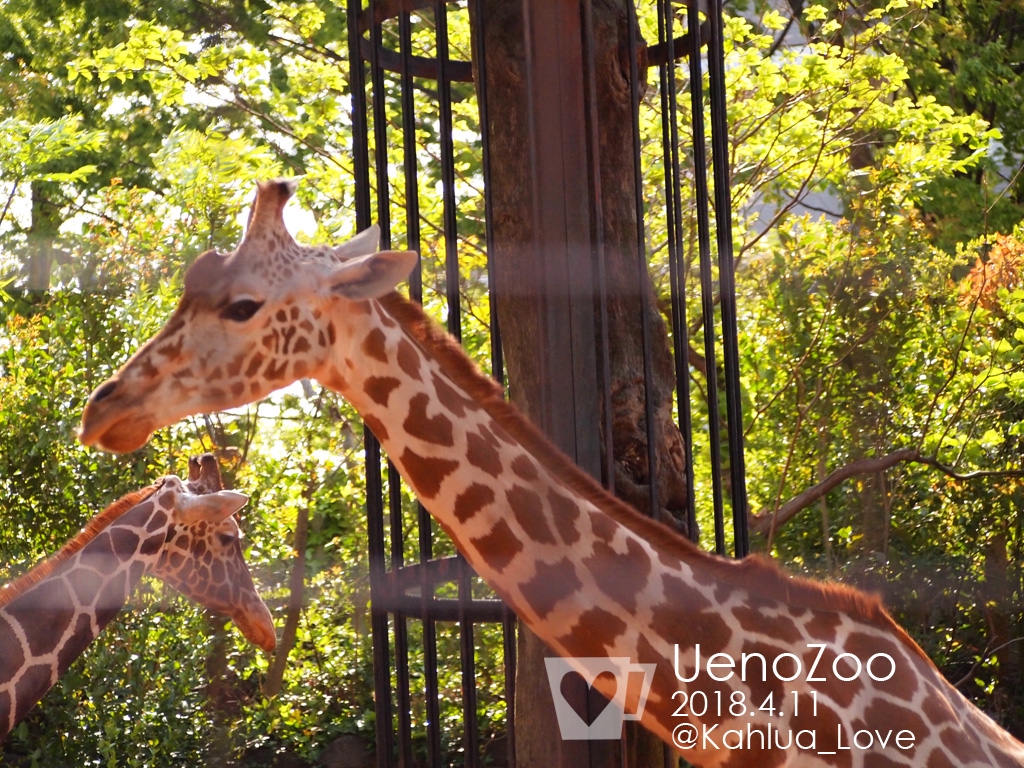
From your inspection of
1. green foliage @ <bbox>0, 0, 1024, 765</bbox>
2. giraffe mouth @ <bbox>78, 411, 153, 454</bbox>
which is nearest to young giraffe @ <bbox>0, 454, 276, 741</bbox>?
green foliage @ <bbox>0, 0, 1024, 765</bbox>

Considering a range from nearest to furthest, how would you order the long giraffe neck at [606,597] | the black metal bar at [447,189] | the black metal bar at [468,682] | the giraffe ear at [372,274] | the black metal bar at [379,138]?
1. the giraffe ear at [372,274]
2. the long giraffe neck at [606,597]
3. the black metal bar at [468,682]
4. the black metal bar at [447,189]
5. the black metal bar at [379,138]

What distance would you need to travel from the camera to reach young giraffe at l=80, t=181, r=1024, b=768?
83.4 inches

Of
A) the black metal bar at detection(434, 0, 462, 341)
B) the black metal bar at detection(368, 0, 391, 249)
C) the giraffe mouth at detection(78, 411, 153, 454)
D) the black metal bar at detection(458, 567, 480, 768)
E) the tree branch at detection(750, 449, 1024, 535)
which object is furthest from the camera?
the tree branch at detection(750, 449, 1024, 535)

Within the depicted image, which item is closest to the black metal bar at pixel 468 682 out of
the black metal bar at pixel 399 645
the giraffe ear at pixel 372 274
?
the black metal bar at pixel 399 645

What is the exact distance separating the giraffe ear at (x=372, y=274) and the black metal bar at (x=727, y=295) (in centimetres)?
118

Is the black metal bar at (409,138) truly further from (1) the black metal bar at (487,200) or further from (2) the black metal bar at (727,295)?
(2) the black metal bar at (727,295)

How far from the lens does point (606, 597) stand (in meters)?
2.21

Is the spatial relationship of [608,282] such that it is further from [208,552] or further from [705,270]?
[208,552]

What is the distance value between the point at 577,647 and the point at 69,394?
4.53m

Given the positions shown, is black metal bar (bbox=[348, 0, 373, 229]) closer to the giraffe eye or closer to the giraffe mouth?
the giraffe eye

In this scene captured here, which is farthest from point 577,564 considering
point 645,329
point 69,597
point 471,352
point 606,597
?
point 471,352

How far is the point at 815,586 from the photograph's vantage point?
2.39 m

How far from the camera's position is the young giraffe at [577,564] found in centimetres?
212

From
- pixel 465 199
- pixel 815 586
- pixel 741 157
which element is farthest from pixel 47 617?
pixel 741 157
